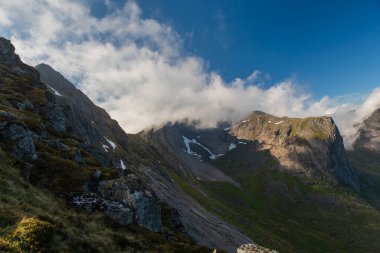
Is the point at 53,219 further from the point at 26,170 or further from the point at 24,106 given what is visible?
the point at 24,106

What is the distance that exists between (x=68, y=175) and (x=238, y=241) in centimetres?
15246

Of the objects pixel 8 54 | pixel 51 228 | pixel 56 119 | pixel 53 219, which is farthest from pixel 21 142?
pixel 8 54

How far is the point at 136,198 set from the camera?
4688cm

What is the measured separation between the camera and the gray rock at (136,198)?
149 feet

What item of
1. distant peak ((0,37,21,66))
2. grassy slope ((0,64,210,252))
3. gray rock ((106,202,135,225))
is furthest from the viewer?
distant peak ((0,37,21,66))

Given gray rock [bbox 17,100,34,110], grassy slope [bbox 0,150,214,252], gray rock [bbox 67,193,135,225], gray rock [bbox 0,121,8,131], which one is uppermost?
gray rock [bbox 17,100,34,110]

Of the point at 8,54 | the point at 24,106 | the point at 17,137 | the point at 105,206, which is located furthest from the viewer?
the point at 8,54

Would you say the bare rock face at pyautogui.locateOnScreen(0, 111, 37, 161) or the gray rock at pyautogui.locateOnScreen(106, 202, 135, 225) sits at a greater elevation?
the bare rock face at pyautogui.locateOnScreen(0, 111, 37, 161)

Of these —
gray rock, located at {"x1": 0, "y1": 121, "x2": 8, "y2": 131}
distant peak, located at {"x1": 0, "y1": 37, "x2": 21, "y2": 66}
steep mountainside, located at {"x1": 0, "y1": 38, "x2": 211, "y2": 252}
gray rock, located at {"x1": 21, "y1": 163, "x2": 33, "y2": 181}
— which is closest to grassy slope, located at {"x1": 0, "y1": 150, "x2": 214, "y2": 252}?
steep mountainside, located at {"x1": 0, "y1": 38, "x2": 211, "y2": 252}

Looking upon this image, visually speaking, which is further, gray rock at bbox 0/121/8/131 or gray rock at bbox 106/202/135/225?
gray rock at bbox 0/121/8/131

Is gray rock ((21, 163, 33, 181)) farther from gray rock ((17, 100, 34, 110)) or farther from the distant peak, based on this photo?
the distant peak

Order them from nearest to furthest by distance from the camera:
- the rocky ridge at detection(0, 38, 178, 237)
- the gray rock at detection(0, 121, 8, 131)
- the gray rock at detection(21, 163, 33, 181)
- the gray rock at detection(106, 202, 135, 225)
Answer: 1. the gray rock at detection(21, 163, 33, 181)
2. the gray rock at detection(106, 202, 135, 225)
3. the rocky ridge at detection(0, 38, 178, 237)
4. the gray rock at detection(0, 121, 8, 131)

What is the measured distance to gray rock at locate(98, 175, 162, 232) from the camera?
45344mm

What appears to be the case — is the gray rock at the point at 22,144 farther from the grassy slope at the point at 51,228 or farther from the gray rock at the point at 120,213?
the gray rock at the point at 120,213
